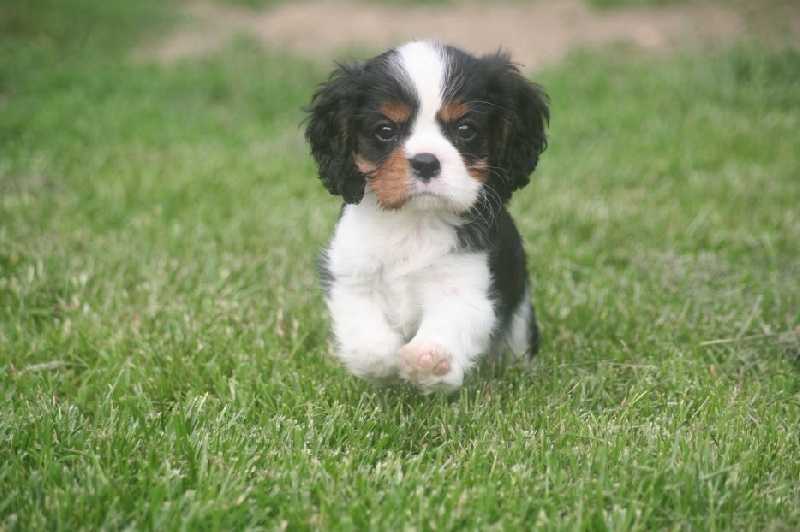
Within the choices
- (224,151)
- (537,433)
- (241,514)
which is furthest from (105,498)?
(224,151)

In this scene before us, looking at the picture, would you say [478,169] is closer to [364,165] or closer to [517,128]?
[517,128]

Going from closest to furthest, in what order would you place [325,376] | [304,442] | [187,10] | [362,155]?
[304,442], [362,155], [325,376], [187,10]

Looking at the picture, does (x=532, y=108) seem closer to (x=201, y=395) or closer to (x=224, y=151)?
(x=201, y=395)

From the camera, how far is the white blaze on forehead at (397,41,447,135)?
3.06m

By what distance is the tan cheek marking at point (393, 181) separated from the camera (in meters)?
3.03

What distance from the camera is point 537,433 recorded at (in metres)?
3.07

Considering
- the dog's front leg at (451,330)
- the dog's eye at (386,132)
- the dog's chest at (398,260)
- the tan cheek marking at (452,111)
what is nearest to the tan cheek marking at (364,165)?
the dog's eye at (386,132)

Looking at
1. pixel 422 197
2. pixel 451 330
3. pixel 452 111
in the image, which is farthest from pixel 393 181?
pixel 451 330

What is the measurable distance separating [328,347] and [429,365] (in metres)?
1.00

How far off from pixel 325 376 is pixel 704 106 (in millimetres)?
6144

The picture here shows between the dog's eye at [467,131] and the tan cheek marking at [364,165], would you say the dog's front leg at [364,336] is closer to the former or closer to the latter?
the tan cheek marking at [364,165]

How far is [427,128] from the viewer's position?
3105mm

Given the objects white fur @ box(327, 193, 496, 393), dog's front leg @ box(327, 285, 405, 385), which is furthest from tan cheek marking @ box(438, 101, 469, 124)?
Answer: dog's front leg @ box(327, 285, 405, 385)

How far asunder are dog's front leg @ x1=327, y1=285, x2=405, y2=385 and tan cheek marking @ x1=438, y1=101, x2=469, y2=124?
0.78 m
